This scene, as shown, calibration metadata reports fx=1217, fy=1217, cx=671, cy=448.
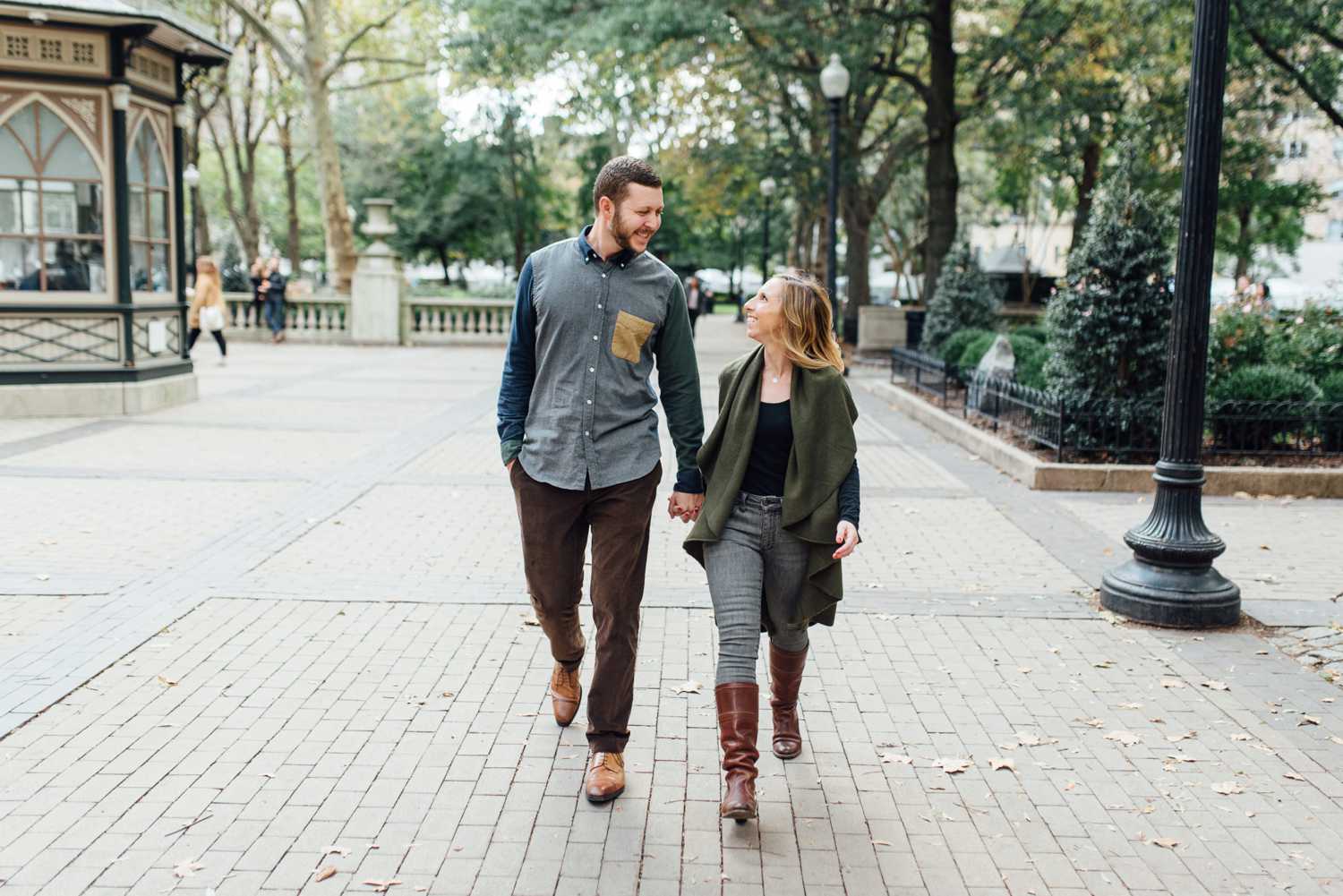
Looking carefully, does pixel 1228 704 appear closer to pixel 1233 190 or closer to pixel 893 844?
pixel 893 844

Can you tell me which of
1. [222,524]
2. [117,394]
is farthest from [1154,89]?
[222,524]

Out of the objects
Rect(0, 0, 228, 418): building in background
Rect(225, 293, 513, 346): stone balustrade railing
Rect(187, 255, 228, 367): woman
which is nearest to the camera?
Rect(0, 0, 228, 418): building in background

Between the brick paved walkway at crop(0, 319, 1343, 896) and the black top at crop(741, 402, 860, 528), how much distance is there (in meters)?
1.05

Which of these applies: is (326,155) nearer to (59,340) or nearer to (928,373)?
(59,340)

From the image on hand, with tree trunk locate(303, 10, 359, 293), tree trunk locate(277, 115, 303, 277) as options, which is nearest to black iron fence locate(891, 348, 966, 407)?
tree trunk locate(303, 10, 359, 293)

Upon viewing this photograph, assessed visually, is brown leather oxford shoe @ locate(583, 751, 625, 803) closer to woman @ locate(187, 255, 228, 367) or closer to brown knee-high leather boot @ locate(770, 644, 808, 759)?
brown knee-high leather boot @ locate(770, 644, 808, 759)

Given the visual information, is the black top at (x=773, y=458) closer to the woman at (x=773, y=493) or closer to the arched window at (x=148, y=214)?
the woman at (x=773, y=493)

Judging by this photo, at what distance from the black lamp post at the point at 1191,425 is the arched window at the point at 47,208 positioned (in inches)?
432

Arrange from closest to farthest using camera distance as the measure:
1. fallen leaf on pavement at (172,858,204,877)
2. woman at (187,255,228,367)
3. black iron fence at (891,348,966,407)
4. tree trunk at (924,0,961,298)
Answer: fallen leaf on pavement at (172,858,204,877)
black iron fence at (891,348,966,407)
woman at (187,255,228,367)
tree trunk at (924,0,961,298)

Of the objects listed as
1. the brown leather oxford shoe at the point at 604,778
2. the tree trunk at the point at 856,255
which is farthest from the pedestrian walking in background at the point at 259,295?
the brown leather oxford shoe at the point at 604,778

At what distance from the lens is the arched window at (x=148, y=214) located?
1327cm

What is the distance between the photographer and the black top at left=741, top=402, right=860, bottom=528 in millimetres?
3957

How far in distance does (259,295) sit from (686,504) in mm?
24021

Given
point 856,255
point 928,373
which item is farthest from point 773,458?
point 856,255
